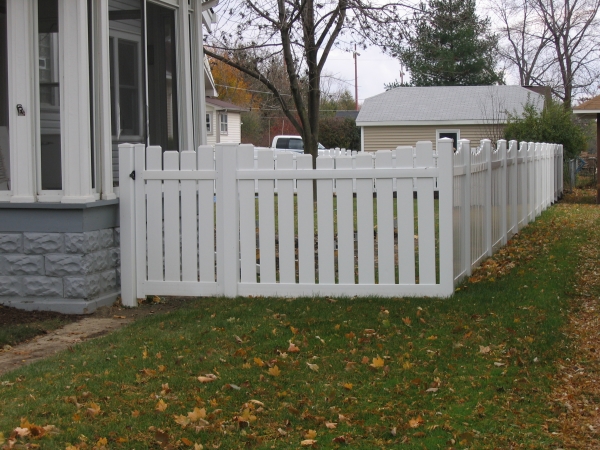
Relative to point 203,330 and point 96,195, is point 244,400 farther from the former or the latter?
point 96,195

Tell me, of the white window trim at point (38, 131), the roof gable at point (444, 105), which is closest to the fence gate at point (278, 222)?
the white window trim at point (38, 131)

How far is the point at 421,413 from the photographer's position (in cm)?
456

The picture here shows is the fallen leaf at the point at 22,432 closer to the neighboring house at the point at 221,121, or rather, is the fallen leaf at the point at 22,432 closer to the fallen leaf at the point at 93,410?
the fallen leaf at the point at 93,410

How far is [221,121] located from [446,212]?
43.4 metres

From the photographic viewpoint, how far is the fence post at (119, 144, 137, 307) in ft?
25.7

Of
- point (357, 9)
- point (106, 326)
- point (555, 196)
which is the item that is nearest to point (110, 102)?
point (106, 326)

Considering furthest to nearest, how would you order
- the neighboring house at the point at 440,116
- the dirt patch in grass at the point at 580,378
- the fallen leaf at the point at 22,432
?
the neighboring house at the point at 440,116, the dirt patch in grass at the point at 580,378, the fallen leaf at the point at 22,432

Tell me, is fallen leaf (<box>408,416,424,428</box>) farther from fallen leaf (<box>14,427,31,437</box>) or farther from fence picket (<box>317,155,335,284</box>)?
fence picket (<box>317,155,335,284</box>)

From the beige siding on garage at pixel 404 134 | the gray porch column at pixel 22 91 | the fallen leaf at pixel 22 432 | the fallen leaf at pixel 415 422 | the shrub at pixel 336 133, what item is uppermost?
the shrub at pixel 336 133

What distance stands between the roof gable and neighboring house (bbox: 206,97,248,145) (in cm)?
1011

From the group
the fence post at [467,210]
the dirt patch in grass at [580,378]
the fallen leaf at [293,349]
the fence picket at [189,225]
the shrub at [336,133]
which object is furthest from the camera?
the shrub at [336,133]

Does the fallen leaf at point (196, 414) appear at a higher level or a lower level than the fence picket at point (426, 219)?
lower

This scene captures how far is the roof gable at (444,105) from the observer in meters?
34.3

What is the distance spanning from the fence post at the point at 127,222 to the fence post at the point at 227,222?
0.87 meters
